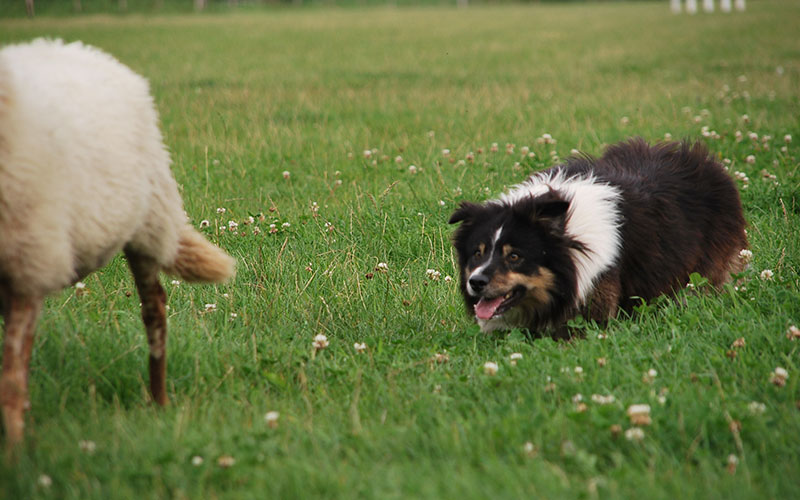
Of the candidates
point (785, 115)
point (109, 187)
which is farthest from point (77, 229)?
point (785, 115)

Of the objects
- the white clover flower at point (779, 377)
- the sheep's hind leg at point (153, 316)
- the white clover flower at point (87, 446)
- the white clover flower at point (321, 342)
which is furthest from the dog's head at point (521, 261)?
the white clover flower at point (87, 446)

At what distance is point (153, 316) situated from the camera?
11.7ft

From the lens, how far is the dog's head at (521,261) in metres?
4.19

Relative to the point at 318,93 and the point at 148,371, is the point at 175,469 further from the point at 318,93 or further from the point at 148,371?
the point at 318,93

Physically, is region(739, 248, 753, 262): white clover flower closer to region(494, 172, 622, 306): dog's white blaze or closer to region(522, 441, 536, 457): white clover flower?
region(494, 172, 622, 306): dog's white blaze

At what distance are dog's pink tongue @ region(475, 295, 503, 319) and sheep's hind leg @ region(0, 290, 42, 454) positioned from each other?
2.26 m

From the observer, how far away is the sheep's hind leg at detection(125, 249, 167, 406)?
3.53 m

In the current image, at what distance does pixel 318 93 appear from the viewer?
12.4m

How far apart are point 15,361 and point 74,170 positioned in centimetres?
78

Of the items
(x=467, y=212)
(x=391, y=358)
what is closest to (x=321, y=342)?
(x=391, y=358)

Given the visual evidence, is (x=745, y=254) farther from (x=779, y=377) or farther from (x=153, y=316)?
(x=153, y=316)

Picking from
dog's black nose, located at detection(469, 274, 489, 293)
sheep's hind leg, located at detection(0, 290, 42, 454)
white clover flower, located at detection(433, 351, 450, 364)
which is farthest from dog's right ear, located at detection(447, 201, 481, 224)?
sheep's hind leg, located at detection(0, 290, 42, 454)

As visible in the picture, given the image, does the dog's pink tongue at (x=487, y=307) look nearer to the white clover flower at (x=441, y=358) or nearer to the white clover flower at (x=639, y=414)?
the white clover flower at (x=441, y=358)

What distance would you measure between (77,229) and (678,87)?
36.9 feet
